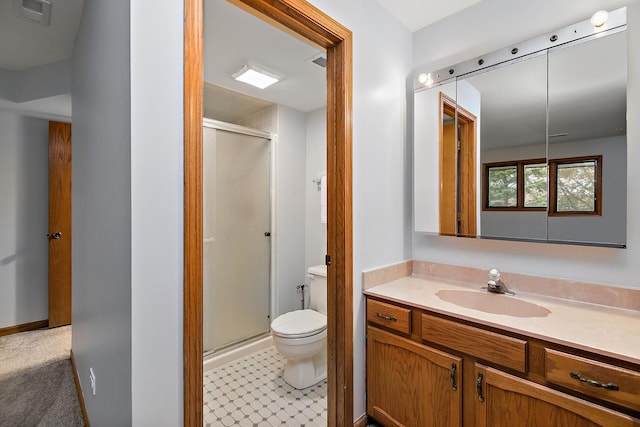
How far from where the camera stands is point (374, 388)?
1.64 meters

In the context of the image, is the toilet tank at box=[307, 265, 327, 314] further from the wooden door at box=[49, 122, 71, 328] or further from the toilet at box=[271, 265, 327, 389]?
the wooden door at box=[49, 122, 71, 328]

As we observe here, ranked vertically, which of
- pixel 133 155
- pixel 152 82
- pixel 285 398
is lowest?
pixel 285 398

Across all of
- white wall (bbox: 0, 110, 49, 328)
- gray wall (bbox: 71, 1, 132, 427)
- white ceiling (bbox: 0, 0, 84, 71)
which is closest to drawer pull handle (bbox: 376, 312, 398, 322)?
gray wall (bbox: 71, 1, 132, 427)

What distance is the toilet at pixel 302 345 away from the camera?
6.73 ft

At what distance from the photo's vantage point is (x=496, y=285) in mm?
1619

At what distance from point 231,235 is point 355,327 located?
1.48 m

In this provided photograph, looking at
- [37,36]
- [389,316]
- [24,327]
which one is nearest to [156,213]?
[389,316]

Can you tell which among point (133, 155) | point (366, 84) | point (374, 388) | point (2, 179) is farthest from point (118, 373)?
point (2, 179)

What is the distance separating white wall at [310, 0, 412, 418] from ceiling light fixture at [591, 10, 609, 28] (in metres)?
0.93

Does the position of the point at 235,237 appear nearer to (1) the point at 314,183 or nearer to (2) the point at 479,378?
(1) the point at 314,183

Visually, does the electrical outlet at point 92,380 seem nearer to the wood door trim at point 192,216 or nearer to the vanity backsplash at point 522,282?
the wood door trim at point 192,216

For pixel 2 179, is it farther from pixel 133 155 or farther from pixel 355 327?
pixel 355 327

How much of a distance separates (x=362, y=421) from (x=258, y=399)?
0.71 meters

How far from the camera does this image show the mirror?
4.52 ft
